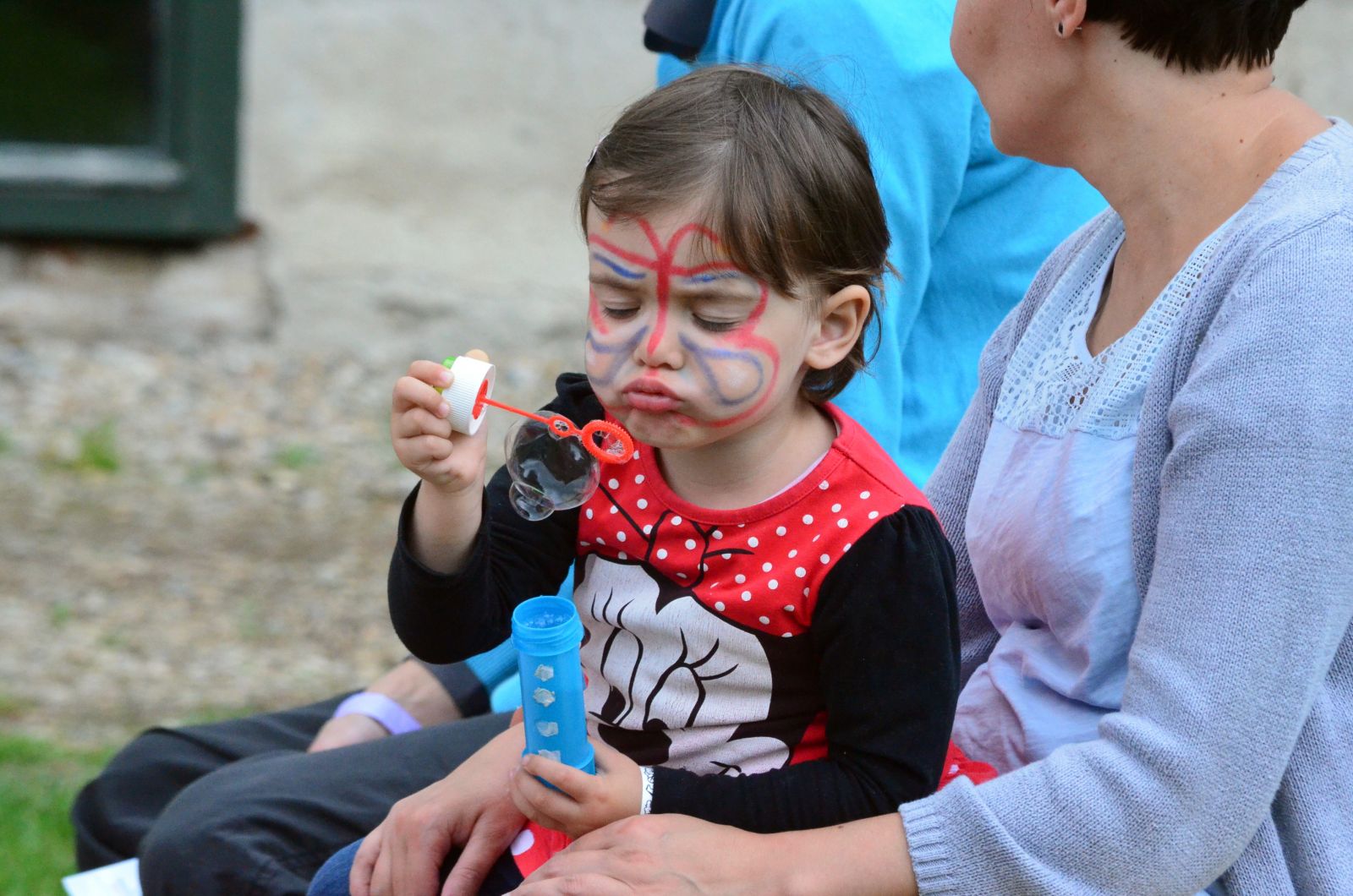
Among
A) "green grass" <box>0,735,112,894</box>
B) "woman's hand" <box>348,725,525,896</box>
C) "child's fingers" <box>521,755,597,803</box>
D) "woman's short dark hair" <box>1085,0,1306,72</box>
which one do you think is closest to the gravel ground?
"green grass" <box>0,735,112,894</box>

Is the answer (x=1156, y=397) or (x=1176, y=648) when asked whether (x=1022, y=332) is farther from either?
(x=1176, y=648)

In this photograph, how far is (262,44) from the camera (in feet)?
16.7

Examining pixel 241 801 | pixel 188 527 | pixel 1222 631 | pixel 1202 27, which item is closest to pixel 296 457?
pixel 188 527

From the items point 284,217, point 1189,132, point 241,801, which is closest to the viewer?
point 1189,132

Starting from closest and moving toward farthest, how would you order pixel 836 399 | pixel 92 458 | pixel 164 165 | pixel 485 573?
pixel 485 573, pixel 836 399, pixel 92 458, pixel 164 165

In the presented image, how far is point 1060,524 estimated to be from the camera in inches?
63.4

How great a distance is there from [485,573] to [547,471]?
0.16 m

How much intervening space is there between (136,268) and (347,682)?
2140 mm

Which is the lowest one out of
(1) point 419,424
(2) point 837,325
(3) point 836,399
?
(3) point 836,399

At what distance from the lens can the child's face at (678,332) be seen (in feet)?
4.94

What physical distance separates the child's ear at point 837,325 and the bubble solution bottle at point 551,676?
393 millimetres

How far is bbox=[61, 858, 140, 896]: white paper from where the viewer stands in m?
2.07

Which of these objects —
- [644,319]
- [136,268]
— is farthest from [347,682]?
[644,319]

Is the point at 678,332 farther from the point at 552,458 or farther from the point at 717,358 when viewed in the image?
the point at 552,458
